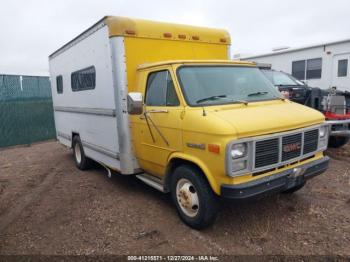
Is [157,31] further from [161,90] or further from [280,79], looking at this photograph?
[280,79]

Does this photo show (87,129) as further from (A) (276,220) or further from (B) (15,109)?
(B) (15,109)

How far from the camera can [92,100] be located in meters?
5.88

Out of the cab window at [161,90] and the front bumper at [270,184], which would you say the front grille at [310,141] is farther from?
the cab window at [161,90]

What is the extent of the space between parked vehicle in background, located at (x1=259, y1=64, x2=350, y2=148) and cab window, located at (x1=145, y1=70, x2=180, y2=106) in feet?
9.54

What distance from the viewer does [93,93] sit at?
19.0 ft

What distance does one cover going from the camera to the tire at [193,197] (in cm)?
375

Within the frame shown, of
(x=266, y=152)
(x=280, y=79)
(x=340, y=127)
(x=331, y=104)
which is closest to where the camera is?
(x=266, y=152)

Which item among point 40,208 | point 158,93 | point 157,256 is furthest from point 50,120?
point 157,256

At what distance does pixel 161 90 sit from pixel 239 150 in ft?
5.18

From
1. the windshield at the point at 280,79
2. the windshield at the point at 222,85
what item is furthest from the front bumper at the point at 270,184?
the windshield at the point at 280,79

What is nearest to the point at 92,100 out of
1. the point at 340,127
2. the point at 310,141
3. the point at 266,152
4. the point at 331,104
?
the point at 266,152

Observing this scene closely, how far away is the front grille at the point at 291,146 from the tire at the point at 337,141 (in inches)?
180

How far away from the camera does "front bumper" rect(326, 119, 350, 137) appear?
6.67 meters

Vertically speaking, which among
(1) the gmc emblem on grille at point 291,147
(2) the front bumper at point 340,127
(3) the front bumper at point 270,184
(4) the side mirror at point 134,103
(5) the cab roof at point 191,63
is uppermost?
(5) the cab roof at point 191,63
